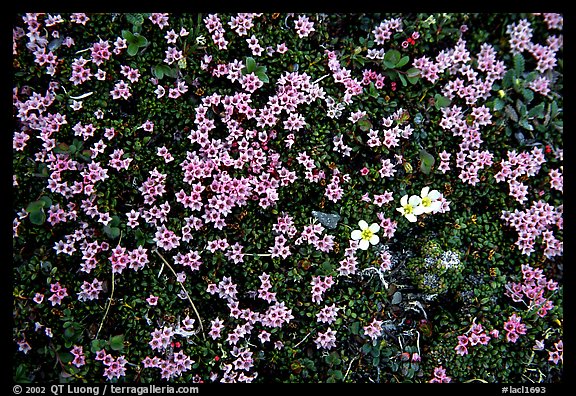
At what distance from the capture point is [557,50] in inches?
149

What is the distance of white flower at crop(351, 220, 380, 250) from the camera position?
3502 mm

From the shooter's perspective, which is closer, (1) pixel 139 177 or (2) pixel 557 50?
(1) pixel 139 177

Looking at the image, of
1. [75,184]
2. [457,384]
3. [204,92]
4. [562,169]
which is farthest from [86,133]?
[562,169]

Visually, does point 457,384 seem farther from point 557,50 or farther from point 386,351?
point 557,50

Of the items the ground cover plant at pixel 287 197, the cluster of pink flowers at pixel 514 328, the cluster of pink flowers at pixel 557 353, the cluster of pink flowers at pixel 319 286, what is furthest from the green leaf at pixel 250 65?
the cluster of pink flowers at pixel 557 353

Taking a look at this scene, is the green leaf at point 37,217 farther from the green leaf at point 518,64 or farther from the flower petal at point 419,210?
the green leaf at point 518,64

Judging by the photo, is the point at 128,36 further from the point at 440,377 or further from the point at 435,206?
the point at 440,377

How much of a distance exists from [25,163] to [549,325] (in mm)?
4003

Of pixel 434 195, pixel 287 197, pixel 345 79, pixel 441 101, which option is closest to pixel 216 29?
pixel 345 79

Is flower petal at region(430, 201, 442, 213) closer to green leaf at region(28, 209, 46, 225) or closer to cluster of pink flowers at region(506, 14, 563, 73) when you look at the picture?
cluster of pink flowers at region(506, 14, 563, 73)

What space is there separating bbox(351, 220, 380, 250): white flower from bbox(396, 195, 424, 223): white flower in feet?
0.78

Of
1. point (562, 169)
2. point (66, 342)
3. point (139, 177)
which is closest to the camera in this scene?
point (66, 342)

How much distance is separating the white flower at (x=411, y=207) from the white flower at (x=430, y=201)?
0.03 metres

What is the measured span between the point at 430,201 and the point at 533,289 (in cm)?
102
